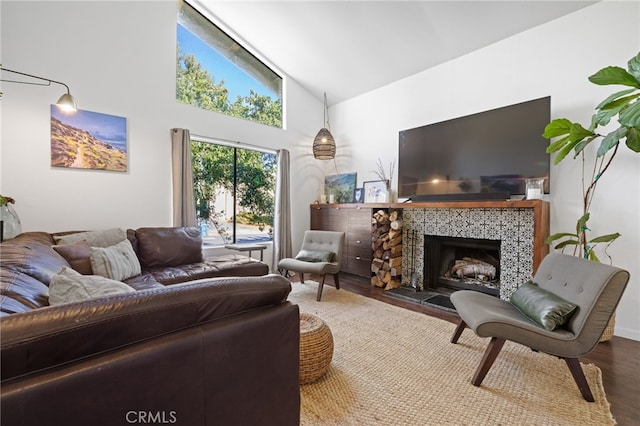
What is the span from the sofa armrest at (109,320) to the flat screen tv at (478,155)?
2987 millimetres

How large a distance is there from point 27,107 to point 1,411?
3419 millimetres

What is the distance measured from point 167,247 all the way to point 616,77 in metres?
4.09

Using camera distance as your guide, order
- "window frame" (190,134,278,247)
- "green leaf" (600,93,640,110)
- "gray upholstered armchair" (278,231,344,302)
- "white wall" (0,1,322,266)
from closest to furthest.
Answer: "green leaf" (600,93,640,110) < "white wall" (0,1,322,266) < "gray upholstered armchair" (278,231,344,302) < "window frame" (190,134,278,247)

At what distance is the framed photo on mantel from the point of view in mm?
4184

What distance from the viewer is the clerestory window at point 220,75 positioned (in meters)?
3.89

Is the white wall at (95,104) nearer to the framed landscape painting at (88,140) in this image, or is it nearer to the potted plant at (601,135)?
the framed landscape painting at (88,140)

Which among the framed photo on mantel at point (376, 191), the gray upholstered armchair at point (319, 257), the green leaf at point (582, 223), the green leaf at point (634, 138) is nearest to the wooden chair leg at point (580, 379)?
the green leaf at point (582, 223)

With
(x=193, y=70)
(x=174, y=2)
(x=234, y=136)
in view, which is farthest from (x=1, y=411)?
(x=174, y=2)

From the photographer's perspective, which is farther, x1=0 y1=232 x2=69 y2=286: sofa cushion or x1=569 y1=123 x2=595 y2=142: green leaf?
x1=569 y1=123 x2=595 y2=142: green leaf

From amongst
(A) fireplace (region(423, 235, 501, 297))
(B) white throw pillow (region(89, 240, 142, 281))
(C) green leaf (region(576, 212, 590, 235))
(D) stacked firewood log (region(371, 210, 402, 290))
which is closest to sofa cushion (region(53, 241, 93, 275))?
(B) white throw pillow (region(89, 240, 142, 281))

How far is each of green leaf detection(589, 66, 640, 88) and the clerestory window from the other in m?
3.96

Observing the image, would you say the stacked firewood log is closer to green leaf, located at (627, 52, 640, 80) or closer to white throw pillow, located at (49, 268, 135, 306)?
green leaf, located at (627, 52, 640, 80)

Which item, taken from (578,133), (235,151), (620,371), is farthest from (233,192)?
(620,371)

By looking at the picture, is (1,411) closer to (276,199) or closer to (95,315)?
(95,315)
